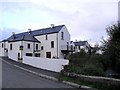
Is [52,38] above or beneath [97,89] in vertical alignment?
above

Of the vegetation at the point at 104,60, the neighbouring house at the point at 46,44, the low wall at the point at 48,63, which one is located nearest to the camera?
the vegetation at the point at 104,60

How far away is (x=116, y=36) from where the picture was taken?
16953mm

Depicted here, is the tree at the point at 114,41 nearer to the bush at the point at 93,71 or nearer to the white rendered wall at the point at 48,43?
the bush at the point at 93,71

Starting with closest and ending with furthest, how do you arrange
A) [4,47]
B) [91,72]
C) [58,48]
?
[91,72] < [58,48] < [4,47]

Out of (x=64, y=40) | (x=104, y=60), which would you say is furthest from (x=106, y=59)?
(x=64, y=40)

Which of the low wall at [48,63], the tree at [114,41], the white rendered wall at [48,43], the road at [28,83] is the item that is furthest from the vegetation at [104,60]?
the white rendered wall at [48,43]

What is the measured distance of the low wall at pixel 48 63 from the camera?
2992cm

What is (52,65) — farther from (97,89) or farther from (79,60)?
(97,89)

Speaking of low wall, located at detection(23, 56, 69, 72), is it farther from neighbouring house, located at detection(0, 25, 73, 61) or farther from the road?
neighbouring house, located at detection(0, 25, 73, 61)

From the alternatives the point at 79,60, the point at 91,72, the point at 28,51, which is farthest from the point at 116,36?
the point at 28,51

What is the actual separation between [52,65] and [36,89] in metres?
16.8

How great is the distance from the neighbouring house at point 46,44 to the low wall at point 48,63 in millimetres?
16433

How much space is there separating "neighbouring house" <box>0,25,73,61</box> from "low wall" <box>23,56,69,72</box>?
647 inches

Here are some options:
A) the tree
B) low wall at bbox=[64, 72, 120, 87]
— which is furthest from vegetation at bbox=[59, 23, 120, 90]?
low wall at bbox=[64, 72, 120, 87]
